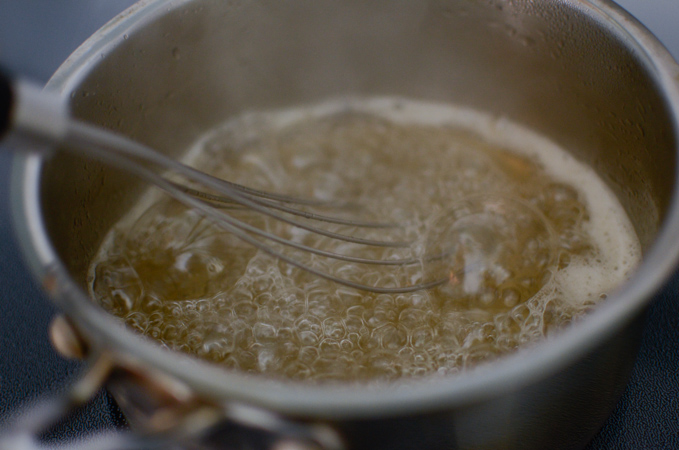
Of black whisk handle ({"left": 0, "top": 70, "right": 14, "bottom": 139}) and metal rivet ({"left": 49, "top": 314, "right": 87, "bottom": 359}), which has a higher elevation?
black whisk handle ({"left": 0, "top": 70, "right": 14, "bottom": 139})

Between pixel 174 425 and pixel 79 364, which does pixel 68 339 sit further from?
pixel 79 364

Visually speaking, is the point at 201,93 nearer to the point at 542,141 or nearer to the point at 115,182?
the point at 115,182

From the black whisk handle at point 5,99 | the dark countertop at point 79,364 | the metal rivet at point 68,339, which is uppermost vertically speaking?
the black whisk handle at point 5,99

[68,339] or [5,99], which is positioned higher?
[5,99]

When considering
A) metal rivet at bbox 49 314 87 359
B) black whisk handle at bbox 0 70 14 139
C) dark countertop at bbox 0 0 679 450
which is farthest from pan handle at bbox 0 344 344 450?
dark countertop at bbox 0 0 679 450

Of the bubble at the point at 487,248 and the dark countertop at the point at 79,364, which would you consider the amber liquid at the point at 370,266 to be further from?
the dark countertop at the point at 79,364

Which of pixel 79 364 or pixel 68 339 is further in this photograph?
pixel 79 364

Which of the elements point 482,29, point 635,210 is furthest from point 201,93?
point 635,210

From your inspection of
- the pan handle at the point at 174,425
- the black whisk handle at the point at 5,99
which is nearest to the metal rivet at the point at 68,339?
the pan handle at the point at 174,425

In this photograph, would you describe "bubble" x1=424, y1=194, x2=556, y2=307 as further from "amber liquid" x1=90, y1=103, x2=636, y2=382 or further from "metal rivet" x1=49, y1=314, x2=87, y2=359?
"metal rivet" x1=49, y1=314, x2=87, y2=359

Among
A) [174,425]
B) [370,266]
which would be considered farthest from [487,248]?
[174,425]
